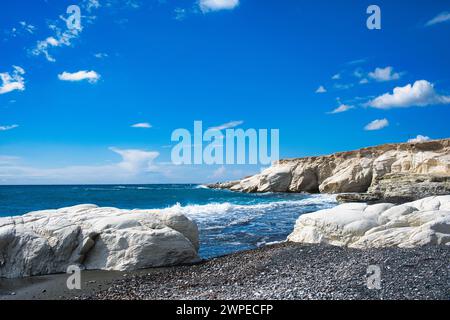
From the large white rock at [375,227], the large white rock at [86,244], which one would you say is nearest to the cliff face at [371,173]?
the large white rock at [375,227]

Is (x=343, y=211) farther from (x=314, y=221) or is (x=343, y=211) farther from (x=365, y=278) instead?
(x=365, y=278)

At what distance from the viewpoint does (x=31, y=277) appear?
1199 cm

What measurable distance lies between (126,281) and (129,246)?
6.44ft

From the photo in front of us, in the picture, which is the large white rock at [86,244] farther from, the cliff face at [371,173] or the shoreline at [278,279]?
the cliff face at [371,173]

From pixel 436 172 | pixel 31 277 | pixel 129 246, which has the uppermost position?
pixel 436 172

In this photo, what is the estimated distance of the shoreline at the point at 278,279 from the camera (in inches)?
320

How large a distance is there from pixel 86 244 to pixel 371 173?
5336 centimetres

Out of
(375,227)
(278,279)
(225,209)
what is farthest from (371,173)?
(278,279)

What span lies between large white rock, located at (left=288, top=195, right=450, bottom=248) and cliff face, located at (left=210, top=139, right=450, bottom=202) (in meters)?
21.4

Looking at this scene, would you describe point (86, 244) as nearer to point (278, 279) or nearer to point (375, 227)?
point (278, 279)

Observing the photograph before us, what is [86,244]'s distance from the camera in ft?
41.9

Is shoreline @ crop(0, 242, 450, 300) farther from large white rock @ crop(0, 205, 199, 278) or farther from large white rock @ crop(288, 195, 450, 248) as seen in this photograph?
large white rock @ crop(288, 195, 450, 248)

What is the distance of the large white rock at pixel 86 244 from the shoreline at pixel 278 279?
527mm
